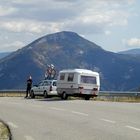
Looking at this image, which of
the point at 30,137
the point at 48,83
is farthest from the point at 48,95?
the point at 30,137

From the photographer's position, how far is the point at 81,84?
121 feet

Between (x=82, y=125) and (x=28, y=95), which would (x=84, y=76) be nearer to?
(x=28, y=95)

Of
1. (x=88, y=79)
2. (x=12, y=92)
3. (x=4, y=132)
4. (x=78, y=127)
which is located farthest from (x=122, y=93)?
(x=4, y=132)

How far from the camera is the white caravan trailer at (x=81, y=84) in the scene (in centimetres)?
3672

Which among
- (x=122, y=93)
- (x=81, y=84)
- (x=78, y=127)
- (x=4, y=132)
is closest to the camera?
(x=4, y=132)

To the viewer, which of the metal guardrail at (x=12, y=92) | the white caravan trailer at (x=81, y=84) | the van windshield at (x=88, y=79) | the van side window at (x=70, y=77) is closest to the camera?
the white caravan trailer at (x=81, y=84)

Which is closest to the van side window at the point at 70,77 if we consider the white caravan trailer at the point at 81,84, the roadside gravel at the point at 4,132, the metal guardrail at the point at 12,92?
the white caravan trailer at the point at 81,84

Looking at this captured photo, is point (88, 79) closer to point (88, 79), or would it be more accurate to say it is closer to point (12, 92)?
point (88, 79)

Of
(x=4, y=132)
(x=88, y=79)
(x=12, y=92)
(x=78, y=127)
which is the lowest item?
(x=4, y=132)

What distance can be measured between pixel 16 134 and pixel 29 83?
100 feet

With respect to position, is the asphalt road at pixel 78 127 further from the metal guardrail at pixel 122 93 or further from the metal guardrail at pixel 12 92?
the metal guardrail at pixel 12 92

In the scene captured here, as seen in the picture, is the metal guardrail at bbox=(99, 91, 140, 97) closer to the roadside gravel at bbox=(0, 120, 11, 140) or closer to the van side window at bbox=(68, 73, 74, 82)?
the van side window at bbox=(68, 73, 74, 82)

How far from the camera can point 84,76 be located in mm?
37094

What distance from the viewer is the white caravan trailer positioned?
3672cm
